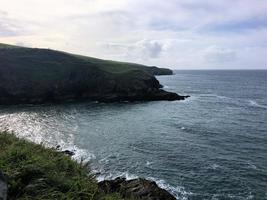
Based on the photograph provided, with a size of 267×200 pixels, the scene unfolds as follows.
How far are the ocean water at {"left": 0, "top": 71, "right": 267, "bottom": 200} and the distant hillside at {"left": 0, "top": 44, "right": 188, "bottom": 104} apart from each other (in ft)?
43.6

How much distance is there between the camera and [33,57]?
130 m

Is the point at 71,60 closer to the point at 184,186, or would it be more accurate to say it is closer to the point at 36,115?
the point at 36,115

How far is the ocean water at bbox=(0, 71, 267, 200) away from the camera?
37.8 m

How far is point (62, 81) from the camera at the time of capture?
116375 millimetres

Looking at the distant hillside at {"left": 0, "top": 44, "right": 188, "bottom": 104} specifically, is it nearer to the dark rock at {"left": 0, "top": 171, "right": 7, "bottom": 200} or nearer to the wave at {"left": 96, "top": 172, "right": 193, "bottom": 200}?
the wave at {"left": 96, "top": 172, "right": 193, "bottom": 200}

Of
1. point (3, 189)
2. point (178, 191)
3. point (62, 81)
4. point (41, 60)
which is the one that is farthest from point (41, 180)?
point (41, 60)

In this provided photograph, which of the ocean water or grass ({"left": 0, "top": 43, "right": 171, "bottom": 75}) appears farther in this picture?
grass ({"left": 0, "top": 43, "right": 171, "bottom": 75})

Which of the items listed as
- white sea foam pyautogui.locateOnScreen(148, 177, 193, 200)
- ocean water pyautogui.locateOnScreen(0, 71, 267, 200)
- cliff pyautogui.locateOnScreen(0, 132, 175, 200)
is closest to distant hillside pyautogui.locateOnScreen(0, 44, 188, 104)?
ocean water pyautogui.locateOnScreen(0, 71, 267, 200)

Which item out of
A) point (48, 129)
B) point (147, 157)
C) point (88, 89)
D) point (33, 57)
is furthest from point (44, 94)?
point (147, 157)

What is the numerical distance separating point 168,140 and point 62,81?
229 feet

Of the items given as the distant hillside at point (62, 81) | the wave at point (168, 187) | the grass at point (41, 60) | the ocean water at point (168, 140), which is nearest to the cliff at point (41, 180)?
the wave at point (168, 187)

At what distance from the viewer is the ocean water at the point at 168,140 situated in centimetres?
3778

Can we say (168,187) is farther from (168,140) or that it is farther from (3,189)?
(3,189)

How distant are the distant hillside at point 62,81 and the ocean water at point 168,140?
13.3m
